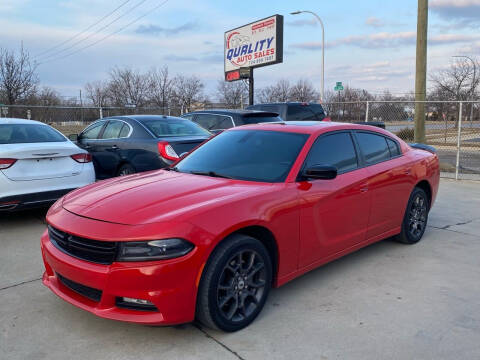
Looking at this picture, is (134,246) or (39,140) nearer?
(134,246)

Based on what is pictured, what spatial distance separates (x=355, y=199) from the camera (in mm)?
4074

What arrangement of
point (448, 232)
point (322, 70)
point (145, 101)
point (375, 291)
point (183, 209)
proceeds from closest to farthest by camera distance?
point (183, 209)
point (375, 291)
point (448, 232)
point (322, 70)
point (145, 101)

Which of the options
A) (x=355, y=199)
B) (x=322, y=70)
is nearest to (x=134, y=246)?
(x=355, y=199)

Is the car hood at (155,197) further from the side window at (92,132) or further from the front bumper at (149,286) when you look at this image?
the side window at (92,132)

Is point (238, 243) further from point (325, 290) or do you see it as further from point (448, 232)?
point (448, 232)

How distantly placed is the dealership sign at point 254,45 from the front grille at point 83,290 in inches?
715

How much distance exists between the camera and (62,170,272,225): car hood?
2941 mm

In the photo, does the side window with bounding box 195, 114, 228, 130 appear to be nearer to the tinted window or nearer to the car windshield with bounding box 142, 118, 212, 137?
the tinted window

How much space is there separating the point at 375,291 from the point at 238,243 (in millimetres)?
1604

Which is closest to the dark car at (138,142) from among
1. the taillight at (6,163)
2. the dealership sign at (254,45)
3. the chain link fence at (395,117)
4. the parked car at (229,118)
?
the parked car at (229,118)

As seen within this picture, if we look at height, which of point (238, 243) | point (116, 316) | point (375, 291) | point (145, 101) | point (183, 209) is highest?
point (145, 101)

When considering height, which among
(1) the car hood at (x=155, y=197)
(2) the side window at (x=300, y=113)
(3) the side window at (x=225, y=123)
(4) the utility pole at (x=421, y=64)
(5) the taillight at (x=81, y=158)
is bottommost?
(1) the car hood at (x=155, y=197)

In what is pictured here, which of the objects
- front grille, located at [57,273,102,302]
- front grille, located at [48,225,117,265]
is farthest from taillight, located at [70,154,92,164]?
front grille, located at [57,273,102,302]

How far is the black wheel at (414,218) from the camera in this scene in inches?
198
